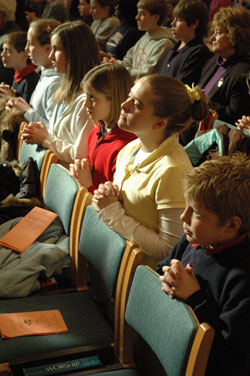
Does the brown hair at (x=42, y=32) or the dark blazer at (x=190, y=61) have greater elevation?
the brown hair at (x=42, y=32)

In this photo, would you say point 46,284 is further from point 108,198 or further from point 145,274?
point 145,274

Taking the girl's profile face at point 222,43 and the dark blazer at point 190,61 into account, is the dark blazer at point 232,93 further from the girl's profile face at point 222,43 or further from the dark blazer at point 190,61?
the dark blazer at point 190,61

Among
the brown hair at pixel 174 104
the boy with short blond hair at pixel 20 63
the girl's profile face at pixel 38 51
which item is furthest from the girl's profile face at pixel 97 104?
the boy with short blond hair at pixel 20 63

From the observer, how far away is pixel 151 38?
177 inches

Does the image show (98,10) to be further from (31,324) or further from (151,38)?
(31,324)

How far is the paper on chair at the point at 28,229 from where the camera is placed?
2.17m

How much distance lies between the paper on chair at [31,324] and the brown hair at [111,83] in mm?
1022

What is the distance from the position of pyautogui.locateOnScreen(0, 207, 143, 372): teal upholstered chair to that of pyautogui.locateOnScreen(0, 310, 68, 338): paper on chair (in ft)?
0.07

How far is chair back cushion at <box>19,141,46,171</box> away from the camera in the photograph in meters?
2.70

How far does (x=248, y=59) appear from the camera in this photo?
3498mm

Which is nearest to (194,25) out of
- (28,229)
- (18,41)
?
(18,41)

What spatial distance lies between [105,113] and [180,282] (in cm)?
116

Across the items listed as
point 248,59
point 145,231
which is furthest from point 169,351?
point 248,59

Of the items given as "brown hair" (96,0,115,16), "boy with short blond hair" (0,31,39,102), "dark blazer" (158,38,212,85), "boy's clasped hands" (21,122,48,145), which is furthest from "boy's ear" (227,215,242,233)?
"brown hair" (96,0,115,16)
